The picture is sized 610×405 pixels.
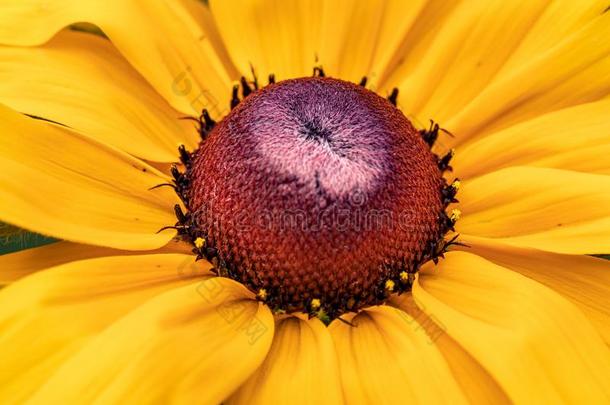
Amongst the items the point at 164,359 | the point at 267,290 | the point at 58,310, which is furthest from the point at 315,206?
the point at 58,310

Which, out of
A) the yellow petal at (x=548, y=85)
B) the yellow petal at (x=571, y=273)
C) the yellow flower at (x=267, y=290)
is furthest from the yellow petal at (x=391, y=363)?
the yellow petal at (x=548, y=85)

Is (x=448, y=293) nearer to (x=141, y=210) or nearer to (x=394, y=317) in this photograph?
(x=394, y=317)

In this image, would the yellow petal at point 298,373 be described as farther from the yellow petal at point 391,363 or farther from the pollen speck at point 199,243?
the pollen speck at point 199,243

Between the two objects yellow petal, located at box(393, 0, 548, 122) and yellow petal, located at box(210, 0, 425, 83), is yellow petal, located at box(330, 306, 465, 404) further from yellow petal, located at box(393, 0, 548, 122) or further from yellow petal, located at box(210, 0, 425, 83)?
yellow petal, located at box(210, 0, 425, 83)

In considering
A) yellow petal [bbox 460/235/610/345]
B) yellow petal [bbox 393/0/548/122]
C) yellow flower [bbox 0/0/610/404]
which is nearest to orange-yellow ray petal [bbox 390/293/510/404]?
yellow flower [bbox 0/0/610/404]

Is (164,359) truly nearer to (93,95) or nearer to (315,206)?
(315,206)
